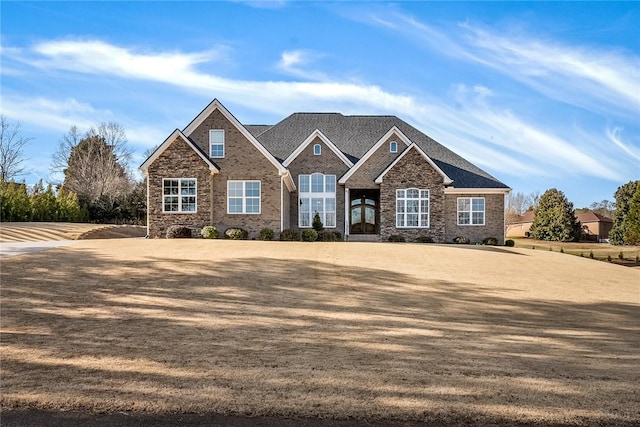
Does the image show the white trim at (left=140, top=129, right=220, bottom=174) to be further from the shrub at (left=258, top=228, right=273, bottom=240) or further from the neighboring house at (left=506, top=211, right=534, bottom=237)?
the neighboring house at (left=506, top=211, right=534, bottom=237)

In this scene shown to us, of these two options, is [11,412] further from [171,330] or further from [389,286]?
[389,286]

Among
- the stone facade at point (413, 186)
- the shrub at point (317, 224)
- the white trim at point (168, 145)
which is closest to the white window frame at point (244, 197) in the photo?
the white trim at point (168, 145)

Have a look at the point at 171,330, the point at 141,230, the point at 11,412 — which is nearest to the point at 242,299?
the point at 171,330

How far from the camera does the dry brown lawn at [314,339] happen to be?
21.7 ft

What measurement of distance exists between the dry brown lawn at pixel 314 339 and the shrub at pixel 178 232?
25.0ft

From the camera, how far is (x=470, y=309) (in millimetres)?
13578

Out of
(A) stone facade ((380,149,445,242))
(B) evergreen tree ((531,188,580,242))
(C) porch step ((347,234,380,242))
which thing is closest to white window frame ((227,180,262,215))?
(C) porch step ((347,234,380,242))

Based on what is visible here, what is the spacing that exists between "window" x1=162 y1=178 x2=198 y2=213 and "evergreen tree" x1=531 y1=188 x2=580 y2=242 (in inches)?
1540

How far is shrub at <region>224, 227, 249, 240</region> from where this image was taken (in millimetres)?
27969

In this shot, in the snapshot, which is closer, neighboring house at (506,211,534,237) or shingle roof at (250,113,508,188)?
shingle roof at (250,113,508,188)

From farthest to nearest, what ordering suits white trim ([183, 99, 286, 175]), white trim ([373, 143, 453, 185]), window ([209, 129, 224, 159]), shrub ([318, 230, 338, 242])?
white trim ([373, 143, 453, 185])
shrub ([318, 230, 338, 242])
window ([209, 129, 224, 159])
white trim ([183, 99, 286, 175])

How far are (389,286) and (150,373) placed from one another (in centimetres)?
957

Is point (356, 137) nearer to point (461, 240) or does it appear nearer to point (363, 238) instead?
point (363, 238)

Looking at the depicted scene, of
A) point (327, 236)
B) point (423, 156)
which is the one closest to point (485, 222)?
point (423, 156)
